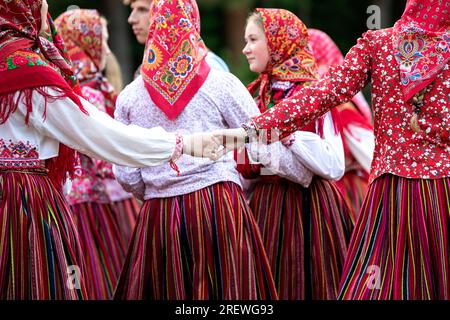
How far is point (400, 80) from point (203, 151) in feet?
2.79

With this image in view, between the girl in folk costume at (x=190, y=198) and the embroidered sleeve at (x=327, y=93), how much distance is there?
640mm

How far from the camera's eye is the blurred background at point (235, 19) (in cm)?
1574

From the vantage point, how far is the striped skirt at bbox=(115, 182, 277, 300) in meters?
4.62

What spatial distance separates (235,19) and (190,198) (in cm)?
1211

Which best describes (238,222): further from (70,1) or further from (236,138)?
(70,1)

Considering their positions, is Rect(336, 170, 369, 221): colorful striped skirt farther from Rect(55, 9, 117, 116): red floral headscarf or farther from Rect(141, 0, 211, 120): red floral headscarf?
Rect(141, 0, 211, 120): red floral headscarf

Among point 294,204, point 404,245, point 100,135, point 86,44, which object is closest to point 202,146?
point 100,135

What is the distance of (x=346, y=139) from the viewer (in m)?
5.90

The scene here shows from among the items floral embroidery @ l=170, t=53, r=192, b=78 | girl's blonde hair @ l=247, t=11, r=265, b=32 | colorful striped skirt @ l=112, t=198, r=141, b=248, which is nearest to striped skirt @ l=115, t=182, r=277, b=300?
floral embroidery @ l=170, t=53, r=192, b=78

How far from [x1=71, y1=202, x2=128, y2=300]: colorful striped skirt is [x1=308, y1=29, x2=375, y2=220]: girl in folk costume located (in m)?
1.40

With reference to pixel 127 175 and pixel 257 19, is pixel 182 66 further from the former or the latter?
pixel 257 19

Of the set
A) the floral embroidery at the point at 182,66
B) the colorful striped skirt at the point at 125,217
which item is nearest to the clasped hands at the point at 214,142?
the floral embroidery at the point at 182,66

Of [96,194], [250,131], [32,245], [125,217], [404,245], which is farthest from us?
[125,217]

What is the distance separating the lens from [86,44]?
6.38m
